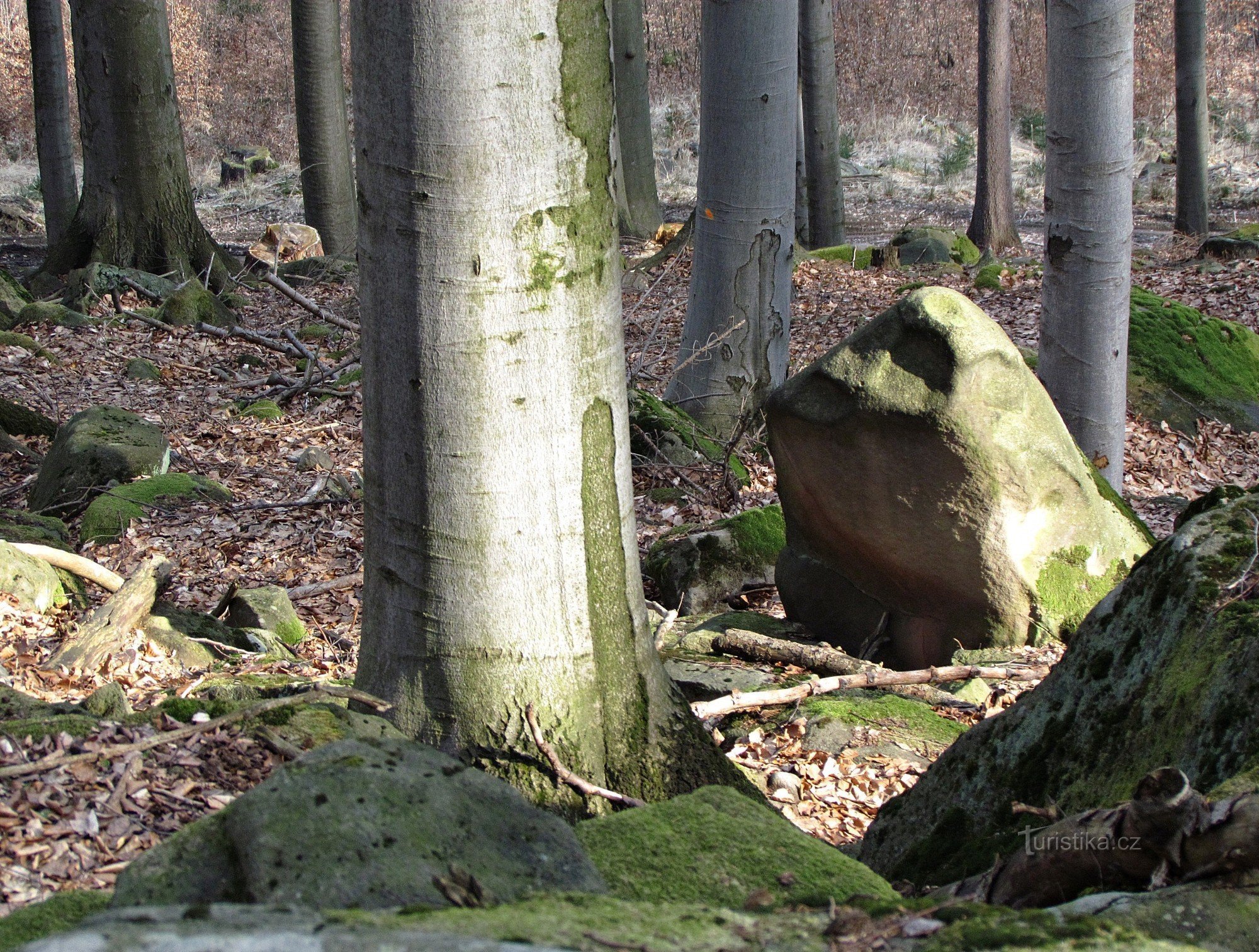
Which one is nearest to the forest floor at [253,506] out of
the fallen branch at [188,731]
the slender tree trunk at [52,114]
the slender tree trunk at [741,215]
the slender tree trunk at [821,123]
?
the fallen branch at [188,731]

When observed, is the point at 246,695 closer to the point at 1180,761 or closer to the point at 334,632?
the point at 334,632

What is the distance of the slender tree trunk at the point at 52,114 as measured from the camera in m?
14.1

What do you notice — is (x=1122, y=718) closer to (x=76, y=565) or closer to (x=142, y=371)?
(x=76, y=565)

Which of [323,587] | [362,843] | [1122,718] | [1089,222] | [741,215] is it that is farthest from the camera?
[741,215]

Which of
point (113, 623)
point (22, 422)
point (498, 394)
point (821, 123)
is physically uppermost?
point (821, 123)

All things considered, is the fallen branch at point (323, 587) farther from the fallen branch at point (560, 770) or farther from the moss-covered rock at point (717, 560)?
the fallen branch at point (560, 770)

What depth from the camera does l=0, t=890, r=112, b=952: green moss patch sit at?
1.66m

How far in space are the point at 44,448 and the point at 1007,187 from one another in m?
14.3

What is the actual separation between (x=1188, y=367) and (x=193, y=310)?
32.6 feet

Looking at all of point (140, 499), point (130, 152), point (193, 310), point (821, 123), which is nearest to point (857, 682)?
point (140, 499)

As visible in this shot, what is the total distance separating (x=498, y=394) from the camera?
2596 mm

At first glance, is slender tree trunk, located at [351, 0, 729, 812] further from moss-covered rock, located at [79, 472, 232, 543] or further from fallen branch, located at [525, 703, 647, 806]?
moss-covered rock, located at [79, 472, 232, 543]

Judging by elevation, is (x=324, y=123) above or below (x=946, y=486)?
above

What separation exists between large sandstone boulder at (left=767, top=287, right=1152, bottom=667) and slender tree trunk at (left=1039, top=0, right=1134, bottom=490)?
1.53m
